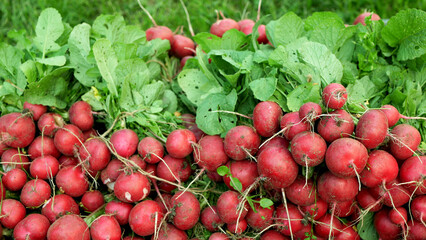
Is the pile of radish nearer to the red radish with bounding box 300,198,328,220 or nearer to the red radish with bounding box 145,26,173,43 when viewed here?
the red radish with bounding box 300,198,328,220

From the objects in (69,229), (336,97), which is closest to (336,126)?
(336,97)

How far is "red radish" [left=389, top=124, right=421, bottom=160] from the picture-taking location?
5.16 feet

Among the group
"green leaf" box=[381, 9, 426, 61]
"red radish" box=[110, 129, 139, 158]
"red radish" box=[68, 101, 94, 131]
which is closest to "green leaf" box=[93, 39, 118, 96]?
"red radish" box=[68, 101, 94, 131]

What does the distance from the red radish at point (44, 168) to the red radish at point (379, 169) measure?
1.65 m

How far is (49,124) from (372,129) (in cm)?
175

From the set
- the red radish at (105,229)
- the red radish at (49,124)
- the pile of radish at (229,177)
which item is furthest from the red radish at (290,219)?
the red radish at (49,124)

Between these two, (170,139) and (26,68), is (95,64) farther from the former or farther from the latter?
(170,139)

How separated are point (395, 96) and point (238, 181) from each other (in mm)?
1031

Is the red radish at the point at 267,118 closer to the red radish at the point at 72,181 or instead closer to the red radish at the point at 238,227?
the red radish at the point at 238,227

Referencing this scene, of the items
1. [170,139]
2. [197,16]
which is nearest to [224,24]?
[197,16]

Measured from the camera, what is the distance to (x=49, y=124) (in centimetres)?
200

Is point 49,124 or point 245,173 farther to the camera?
point 49,124

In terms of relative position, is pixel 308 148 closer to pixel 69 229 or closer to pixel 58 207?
pixel 69 229

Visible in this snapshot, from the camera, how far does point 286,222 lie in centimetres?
169
